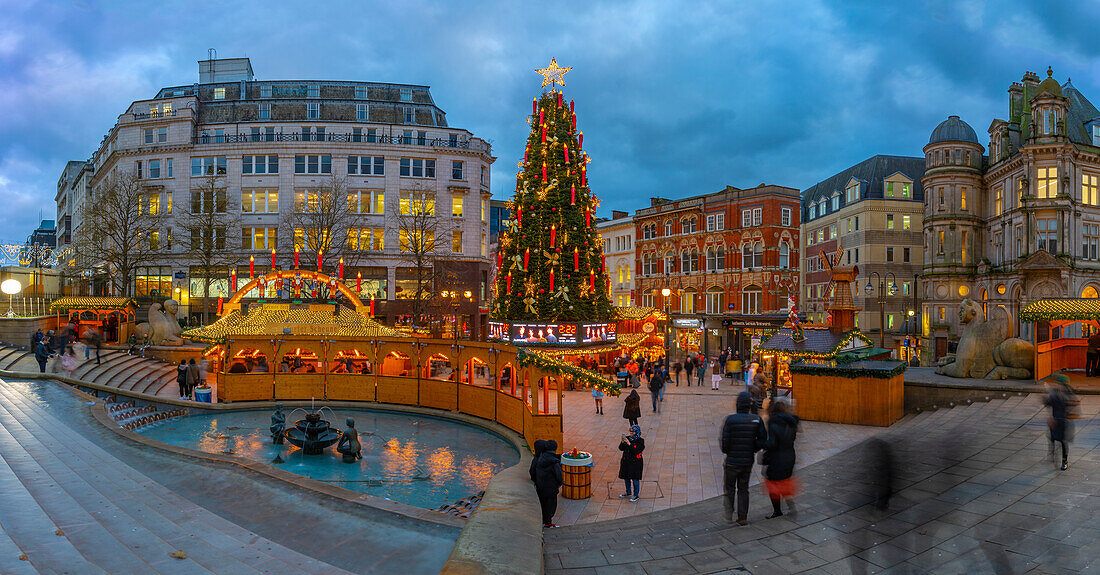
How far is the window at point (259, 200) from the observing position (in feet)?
167

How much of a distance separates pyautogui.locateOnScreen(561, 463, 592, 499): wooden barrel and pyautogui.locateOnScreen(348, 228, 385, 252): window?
140ft

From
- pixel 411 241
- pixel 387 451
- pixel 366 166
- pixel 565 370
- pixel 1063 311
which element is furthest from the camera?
pixel 366 166

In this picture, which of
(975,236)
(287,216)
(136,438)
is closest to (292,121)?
(287,216)

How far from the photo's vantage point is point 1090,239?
116ft

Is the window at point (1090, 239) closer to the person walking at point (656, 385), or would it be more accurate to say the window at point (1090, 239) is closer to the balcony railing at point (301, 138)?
the person walking at point (656, 385)

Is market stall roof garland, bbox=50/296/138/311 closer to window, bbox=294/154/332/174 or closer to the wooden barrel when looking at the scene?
window, bbox=294/154/332/174

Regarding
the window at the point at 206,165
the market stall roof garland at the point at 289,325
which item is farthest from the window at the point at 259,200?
the market stall roof garland at the point at 289,325

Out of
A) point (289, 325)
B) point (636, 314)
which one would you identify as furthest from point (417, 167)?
point (289, 325)

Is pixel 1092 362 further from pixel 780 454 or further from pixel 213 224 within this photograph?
pixel 213 224

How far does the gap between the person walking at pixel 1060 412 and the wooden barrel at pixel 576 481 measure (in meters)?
8.35

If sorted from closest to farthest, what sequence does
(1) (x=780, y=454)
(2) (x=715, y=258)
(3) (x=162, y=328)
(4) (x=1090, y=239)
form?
(1) (x=780, y=454)
(3) (x=162, y=328)
(4) (x=1090, y=239)
(2) (x=715, y=258)

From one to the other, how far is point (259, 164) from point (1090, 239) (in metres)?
60.8

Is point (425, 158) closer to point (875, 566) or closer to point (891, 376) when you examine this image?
point (891, 376)

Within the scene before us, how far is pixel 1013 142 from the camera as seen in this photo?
39156 millimetres
